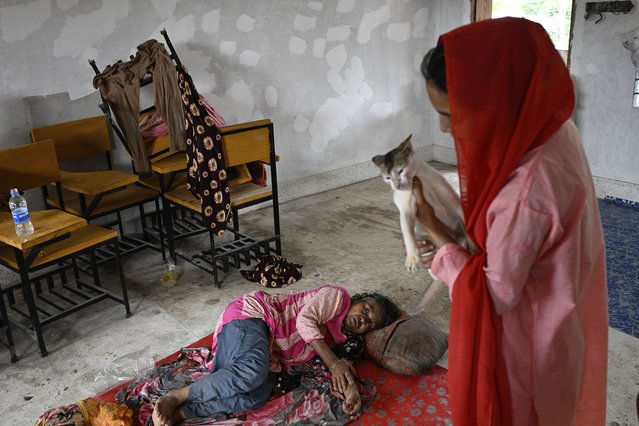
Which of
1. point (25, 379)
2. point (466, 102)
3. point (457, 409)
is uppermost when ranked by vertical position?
point (466, 102)

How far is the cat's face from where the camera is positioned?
56.9 inches

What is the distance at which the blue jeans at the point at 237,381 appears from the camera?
248 centimetres

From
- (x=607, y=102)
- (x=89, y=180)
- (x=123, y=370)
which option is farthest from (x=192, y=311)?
(x=607, y=102)

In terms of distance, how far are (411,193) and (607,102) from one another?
4.36m

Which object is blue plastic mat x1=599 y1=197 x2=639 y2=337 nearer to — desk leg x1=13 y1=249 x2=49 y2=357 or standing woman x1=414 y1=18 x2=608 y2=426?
standing woman x1=414 y1=18 x2=608 y2=426

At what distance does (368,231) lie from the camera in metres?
4.72

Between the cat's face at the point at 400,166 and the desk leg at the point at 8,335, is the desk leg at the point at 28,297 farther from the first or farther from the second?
the cat's face at the point at 400,166

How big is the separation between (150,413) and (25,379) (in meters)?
0.84

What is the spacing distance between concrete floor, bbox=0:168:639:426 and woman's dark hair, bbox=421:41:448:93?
1.48 ft

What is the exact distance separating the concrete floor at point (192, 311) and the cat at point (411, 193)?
0.16 m

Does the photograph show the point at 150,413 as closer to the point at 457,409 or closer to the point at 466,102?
the point at 457,409

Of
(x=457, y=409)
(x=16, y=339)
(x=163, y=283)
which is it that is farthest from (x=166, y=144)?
(x=457, y=409)

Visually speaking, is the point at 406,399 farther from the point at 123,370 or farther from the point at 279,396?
the point at 123,370

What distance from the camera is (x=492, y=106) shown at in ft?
3.77
